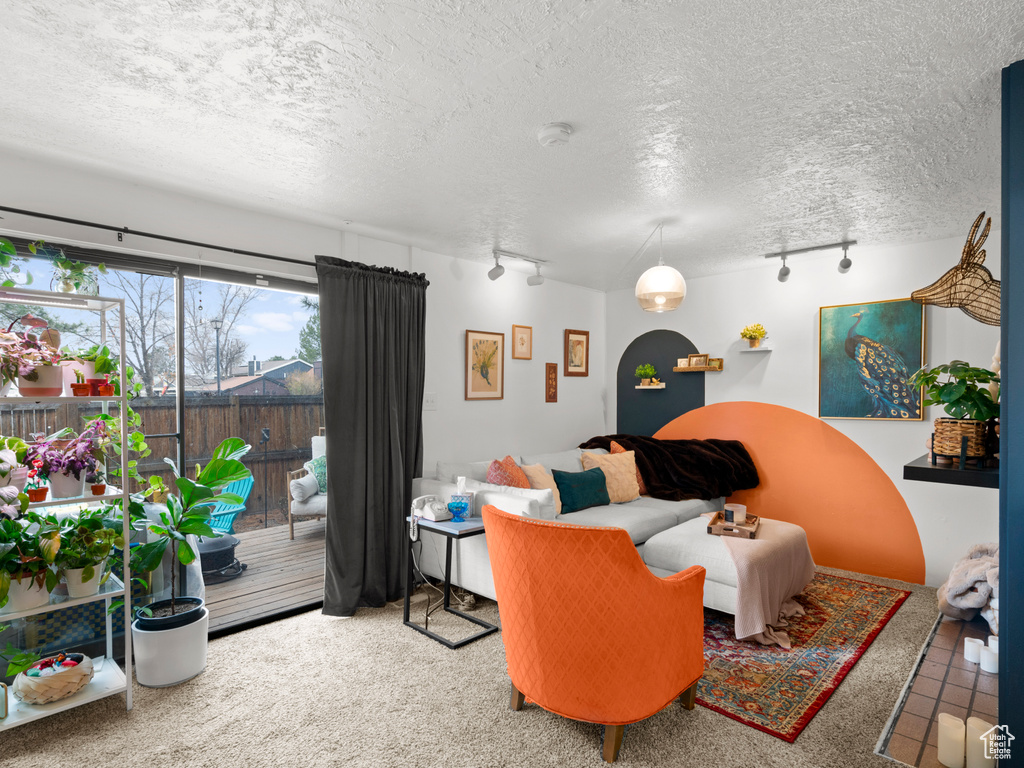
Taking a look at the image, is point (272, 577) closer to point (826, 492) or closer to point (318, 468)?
point (318, 468)

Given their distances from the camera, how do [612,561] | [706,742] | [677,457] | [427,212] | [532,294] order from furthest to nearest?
[532,294] < [677,457] < [427,212] < [706,742] < [612,561]

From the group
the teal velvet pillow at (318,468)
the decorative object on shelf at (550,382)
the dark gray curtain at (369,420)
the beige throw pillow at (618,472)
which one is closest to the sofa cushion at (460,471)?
the dark gray curtain at (369,420)

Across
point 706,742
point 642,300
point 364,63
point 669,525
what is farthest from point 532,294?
point 706,742

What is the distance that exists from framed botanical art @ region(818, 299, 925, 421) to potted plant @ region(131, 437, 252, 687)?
14.2 feet

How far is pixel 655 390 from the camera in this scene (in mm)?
5562

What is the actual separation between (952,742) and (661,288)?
2.45 meters

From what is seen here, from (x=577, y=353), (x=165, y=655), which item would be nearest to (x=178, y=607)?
(x=165, y=655)

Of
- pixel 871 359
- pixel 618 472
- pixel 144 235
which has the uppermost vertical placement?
pixel 144 235

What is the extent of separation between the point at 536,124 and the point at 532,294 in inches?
114

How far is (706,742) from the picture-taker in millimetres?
2236

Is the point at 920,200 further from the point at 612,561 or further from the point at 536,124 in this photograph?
the point at 612,561

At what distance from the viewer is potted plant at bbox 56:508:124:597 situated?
Answer: 7.89 ft

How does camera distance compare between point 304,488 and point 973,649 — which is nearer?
point 973,649

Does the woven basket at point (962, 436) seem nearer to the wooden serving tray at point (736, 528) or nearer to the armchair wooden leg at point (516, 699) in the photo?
the wooden serving tray at point (736, 528)
